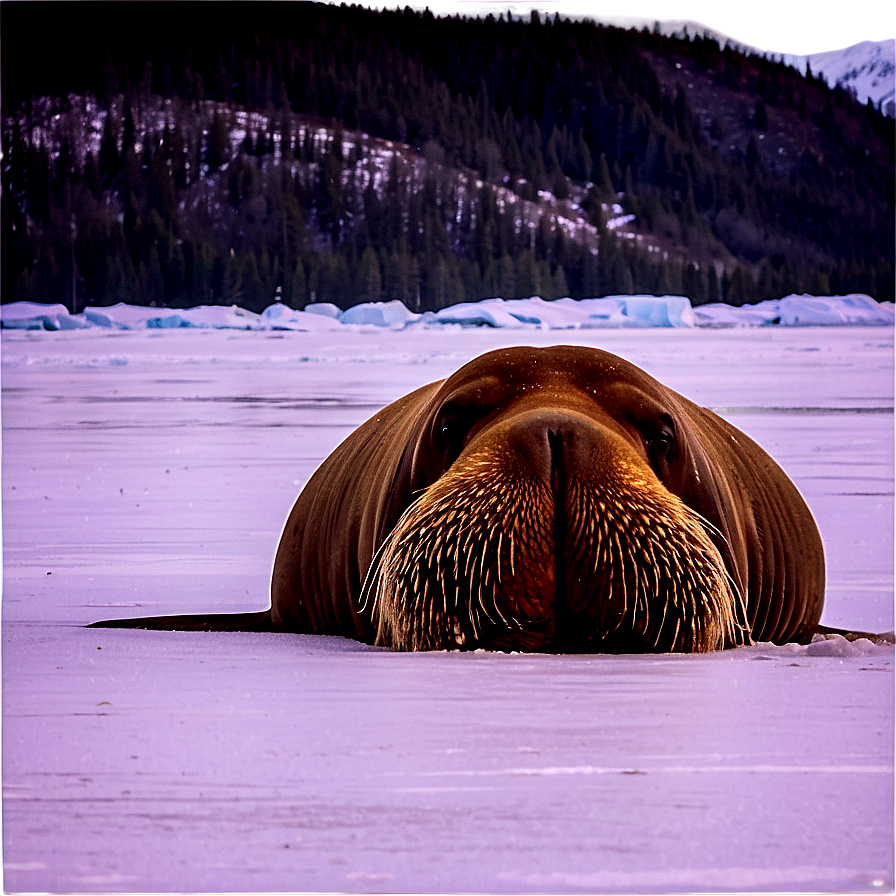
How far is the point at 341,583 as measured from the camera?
5488mm

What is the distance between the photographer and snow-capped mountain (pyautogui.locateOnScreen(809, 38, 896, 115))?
7.48m

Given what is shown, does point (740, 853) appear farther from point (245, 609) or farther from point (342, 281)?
point (342, 281)

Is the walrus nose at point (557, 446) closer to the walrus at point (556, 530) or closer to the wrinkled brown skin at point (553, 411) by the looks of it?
the walrus at point (556, 530)

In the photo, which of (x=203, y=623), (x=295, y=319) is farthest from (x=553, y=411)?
(x=295, y=319)

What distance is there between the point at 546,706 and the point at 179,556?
392 centimetres

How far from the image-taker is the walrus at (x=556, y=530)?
13.4 ft

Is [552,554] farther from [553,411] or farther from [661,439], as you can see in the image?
[661,439]

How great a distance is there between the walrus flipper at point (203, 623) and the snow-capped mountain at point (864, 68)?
3.68 m

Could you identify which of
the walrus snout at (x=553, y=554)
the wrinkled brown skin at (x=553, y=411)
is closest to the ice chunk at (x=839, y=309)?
the wrinkled brown skin at (x=553, y=411)

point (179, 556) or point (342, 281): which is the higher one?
point (342, 281)

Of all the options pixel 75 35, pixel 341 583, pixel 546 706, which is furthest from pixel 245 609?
pixel 75 35

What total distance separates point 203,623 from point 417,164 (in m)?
13.1

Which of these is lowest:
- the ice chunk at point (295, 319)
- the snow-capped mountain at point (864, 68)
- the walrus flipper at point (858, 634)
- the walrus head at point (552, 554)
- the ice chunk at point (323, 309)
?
the walrus flipper at point (858, 634)

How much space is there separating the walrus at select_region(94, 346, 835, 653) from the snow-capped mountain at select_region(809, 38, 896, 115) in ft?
8.96
